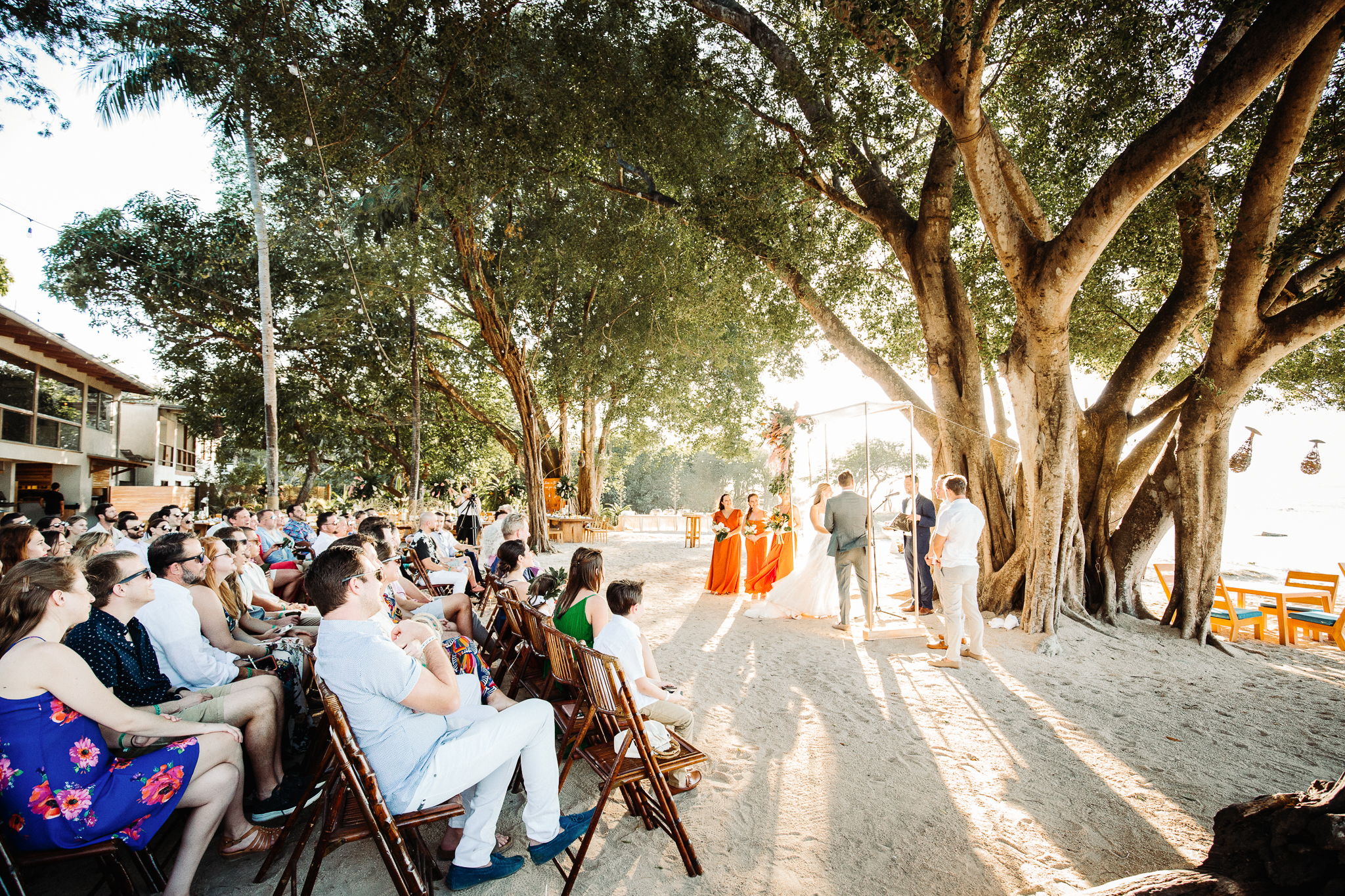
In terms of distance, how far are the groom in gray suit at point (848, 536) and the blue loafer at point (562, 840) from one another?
207 inches

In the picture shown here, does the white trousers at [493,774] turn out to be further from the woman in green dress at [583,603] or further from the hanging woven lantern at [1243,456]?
the hanging woven lantern at [1243,456]

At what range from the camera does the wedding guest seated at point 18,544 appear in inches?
176

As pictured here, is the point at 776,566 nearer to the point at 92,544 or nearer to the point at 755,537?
the point at 755,537

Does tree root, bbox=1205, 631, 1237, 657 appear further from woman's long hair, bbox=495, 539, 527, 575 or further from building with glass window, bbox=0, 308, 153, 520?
building with glass window, bbox=0, 308, 153, 520

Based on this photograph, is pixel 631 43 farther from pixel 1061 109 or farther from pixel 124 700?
pixel 124 700

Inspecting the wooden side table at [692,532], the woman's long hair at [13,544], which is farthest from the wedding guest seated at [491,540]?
the wooden side table at [692,532]

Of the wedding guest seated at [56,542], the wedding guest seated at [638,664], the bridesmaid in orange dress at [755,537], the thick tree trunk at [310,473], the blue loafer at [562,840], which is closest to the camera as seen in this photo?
the blue loafer at [562,840]

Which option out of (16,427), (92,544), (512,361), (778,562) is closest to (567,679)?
(92,544)

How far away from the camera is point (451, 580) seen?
662 cm

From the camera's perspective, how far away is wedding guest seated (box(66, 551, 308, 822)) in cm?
276

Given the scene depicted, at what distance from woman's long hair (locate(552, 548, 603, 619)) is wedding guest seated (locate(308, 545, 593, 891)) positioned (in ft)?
3.63

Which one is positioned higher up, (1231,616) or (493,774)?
(493,774)

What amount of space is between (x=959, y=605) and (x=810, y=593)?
2480 mm

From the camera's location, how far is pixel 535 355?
15.9 metres
